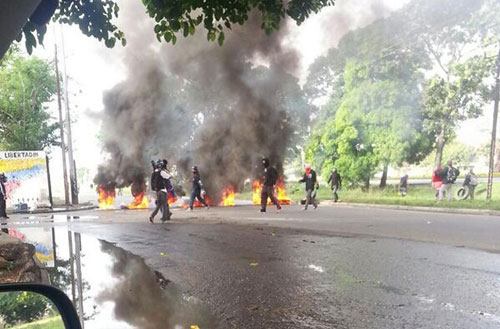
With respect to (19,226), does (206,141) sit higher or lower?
higher

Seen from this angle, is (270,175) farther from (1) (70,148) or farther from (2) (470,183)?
(1) (70,148)

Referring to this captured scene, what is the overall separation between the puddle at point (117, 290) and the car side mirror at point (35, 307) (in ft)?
4.39

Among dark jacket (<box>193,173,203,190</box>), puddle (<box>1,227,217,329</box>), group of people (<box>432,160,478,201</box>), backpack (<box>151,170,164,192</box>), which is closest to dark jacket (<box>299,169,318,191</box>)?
dark jacket (<box>193,173,203,190</box>)

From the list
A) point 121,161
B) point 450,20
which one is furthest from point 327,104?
point 121,161

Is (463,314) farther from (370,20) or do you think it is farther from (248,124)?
(370,20)

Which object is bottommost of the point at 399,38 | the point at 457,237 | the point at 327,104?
the point at 457,237

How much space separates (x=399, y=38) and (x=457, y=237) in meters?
18.3

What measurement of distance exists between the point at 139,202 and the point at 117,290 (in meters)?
15.0

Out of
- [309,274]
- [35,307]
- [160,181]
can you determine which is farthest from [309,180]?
[35,307]

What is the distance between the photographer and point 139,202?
65.5 feet

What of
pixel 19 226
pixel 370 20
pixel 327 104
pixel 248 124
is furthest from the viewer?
pixel 327 104

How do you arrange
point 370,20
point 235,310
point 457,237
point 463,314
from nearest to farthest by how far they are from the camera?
point 463,314
point 235,310
point 457,237
point 370,20

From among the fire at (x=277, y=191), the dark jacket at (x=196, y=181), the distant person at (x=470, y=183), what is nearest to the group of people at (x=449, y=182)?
the distant person at (x=470, y=183)

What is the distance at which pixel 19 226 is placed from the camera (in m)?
12.8
